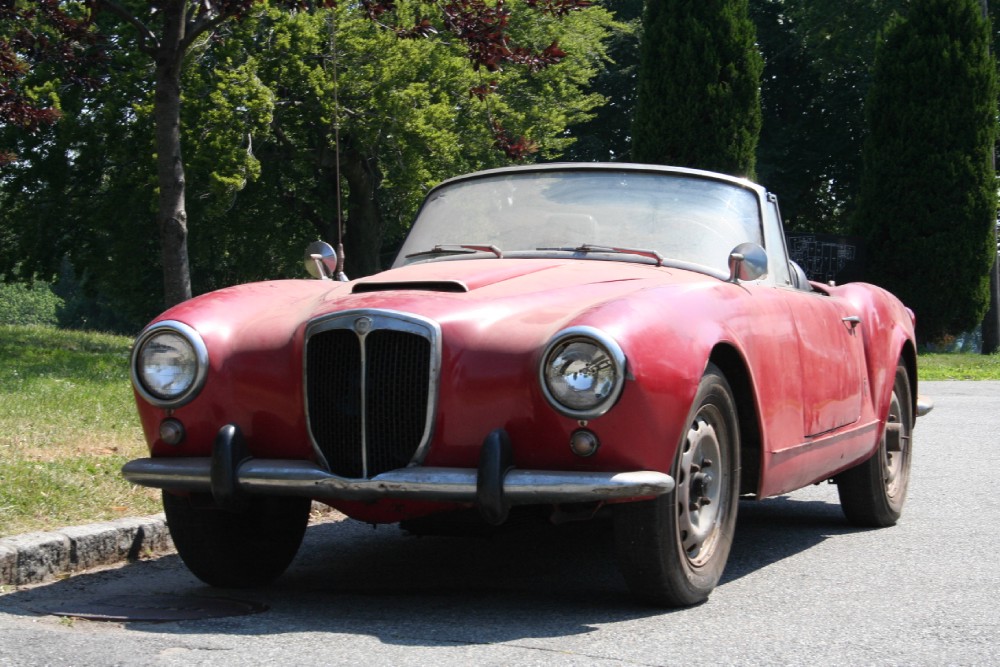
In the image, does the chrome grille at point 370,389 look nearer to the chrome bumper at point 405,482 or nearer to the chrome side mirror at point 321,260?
the chrome bumper at point 405,482

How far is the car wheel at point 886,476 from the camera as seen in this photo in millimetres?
6703

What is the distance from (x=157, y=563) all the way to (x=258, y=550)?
698 mm

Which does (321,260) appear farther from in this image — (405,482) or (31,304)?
(31,304)

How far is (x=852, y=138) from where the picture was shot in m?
42.3

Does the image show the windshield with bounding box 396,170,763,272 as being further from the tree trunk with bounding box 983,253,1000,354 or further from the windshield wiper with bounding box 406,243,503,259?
the tree trunk with bounding box 983,253,1000,354

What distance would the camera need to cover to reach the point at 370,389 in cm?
457

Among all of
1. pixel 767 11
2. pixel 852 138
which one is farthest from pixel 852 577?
pixel 767 11

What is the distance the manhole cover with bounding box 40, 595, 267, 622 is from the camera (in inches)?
180

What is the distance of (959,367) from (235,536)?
2106cm

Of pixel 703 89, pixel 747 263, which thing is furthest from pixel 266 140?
pixel 747 263

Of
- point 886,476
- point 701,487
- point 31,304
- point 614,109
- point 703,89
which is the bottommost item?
point 31,304

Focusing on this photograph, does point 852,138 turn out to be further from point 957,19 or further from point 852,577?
point 852,577

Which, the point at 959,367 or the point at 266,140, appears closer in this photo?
the point at 959,367

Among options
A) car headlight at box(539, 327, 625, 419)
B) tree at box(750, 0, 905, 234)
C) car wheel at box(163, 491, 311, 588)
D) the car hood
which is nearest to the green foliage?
tree at box(750, 0, 905, 234)
